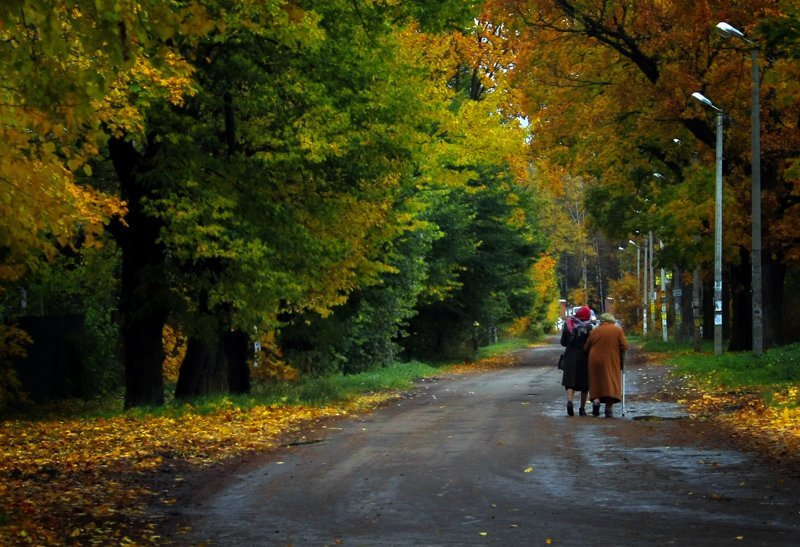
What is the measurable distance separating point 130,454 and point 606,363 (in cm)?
801

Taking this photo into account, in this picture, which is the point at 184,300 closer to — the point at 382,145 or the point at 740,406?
the point at 382,145

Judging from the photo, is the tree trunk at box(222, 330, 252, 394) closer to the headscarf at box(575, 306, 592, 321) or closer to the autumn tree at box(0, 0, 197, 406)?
the headscarf at box(575, 306, 592, 321)

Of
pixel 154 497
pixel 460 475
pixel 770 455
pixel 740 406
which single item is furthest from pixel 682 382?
pixel 154 497

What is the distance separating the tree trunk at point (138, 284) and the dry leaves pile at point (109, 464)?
2171 mm

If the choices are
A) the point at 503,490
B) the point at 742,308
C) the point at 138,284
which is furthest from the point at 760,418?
the point at 742,308

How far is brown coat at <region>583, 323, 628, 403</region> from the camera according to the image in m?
19.2

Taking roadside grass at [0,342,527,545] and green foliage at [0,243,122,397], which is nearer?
roadside grass at [0,342,527,545]

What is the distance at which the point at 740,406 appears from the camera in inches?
802

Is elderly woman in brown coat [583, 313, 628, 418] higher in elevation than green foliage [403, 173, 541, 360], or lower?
lower

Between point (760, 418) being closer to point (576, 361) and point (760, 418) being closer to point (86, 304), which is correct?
point (576, 361)

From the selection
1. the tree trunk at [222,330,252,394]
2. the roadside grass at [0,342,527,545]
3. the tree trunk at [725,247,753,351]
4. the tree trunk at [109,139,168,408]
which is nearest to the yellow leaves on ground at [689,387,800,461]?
the roadside grass at [0,342,527,545]

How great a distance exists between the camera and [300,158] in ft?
67.9

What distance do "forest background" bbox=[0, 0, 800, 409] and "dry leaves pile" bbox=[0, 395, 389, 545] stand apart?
2.41 m

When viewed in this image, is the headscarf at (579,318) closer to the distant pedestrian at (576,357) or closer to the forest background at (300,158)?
the distant pedestrian at (576,357)
